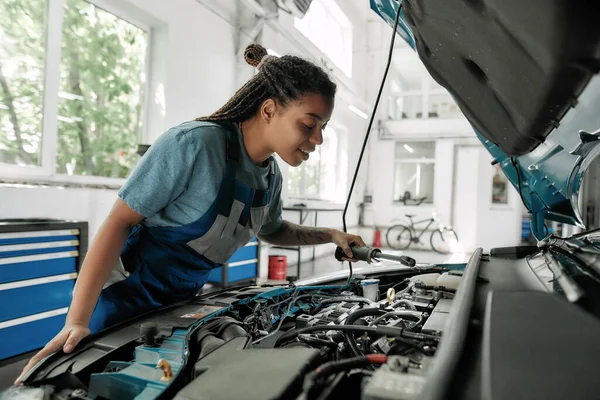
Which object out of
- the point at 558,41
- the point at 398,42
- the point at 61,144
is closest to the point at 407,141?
the point at 398,42

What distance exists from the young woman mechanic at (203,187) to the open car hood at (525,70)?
39cm

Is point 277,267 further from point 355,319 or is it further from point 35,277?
point 355,319

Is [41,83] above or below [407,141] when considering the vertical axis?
below

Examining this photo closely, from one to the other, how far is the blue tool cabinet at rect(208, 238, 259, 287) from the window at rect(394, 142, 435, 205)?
635 centimetres

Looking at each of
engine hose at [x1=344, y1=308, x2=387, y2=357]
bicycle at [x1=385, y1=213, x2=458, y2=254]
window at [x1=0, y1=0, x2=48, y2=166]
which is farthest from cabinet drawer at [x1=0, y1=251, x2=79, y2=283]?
bicycle at [x1=385, y1=213, x2=458, y2=254]

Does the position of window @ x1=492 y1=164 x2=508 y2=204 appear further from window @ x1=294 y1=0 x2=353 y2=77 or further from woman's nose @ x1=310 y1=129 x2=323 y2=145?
woman's nose @ x1=310 y1=129 x2=323 y2=145

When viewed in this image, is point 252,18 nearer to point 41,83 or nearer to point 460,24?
point 41,83

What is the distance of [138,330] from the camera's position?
94 cm

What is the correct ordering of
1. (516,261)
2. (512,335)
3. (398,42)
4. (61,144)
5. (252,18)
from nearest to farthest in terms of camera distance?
(512,335) < (516,261) < (61,144) < (252,18) < (398,42)

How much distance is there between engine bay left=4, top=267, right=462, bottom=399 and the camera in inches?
21.6

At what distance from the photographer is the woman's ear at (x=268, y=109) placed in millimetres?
1246

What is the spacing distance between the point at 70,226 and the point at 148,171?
1859mm

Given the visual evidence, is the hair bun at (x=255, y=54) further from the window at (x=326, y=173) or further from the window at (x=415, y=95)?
the window at (x=415, y=95)

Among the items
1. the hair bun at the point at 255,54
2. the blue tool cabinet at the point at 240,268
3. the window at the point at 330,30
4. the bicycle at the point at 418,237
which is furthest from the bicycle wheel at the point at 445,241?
the hair bun at the point at 255,54
